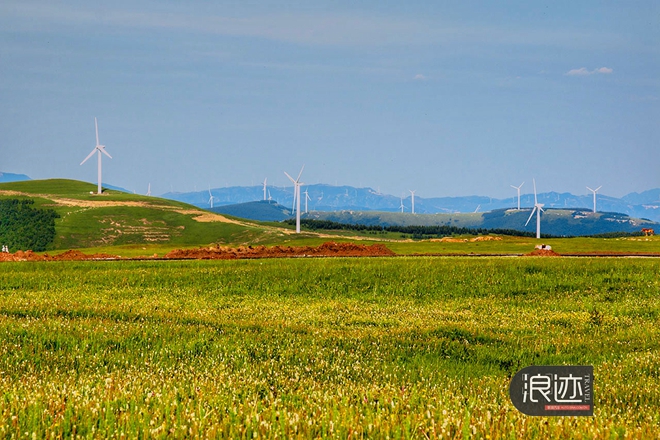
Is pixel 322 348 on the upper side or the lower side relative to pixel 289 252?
upper

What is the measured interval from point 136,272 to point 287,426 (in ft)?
117

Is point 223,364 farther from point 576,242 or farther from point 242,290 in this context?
point 576,242

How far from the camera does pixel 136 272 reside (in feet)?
139

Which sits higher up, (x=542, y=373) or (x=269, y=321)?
(x=542, y=373)

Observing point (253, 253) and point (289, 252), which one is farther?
point (289, 252)

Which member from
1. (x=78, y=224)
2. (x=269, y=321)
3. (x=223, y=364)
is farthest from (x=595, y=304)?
(x=78, y=224)

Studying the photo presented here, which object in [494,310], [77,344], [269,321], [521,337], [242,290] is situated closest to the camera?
A: [77,344]
